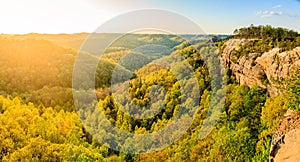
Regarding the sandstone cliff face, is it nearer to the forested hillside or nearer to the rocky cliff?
the rocky cliff

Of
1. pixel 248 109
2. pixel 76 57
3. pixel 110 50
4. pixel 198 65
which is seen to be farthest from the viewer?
pixel 110 50

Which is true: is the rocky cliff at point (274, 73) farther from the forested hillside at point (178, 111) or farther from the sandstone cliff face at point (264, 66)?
the forested hillside at point (178, 111)

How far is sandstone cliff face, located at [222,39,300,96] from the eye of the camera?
24.2 m

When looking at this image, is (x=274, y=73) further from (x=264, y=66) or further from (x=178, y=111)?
(x=178, y=111)

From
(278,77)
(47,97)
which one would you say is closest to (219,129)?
(278,77)

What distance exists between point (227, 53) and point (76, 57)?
239 feet

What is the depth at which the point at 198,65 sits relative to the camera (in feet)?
159

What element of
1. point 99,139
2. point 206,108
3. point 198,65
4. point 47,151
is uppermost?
point 198,65

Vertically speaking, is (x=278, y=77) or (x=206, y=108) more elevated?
(x=278, y=77)

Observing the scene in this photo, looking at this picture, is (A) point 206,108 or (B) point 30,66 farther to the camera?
(B) point 30,66

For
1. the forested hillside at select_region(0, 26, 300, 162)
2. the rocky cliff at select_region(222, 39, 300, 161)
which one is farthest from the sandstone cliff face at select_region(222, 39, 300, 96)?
the forested hillside at select_region(0, 26, 300, 162)

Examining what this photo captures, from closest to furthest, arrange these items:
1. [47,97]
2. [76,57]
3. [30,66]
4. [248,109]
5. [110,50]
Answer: [248,109] → [47,97] → [30,66] → [76,57] → [110,50]

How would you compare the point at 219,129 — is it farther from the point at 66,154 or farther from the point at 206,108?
the point at 66,154

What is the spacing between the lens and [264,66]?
28406mm
